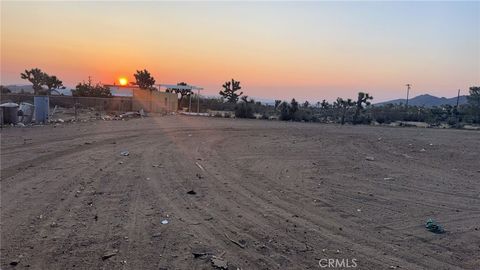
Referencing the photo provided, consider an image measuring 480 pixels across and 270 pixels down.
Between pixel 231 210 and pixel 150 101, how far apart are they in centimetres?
4046

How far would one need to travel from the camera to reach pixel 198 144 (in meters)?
17.8

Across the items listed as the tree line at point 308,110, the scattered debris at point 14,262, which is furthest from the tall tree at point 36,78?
the scattered debris at point 14,262

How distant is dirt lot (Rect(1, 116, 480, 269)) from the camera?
5777 mm

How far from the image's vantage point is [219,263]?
18.0 feet

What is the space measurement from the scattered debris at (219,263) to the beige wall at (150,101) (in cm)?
4127

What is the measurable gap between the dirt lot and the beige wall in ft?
103

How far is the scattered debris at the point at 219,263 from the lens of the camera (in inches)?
213

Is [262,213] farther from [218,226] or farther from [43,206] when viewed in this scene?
[43,206]

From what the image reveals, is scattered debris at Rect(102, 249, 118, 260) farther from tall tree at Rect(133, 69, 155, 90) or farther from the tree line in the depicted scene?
tall tree at Rect(133, 69, 155, 90)

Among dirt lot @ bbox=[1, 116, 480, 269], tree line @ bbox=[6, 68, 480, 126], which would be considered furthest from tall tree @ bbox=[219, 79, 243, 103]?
dirt lot @ bbox=[1, 116, 480, 269]

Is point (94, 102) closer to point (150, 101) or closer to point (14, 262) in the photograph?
point (150, 101)

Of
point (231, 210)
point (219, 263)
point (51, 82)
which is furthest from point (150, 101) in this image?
point (219, 263)

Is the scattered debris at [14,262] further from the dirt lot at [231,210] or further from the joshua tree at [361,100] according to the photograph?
the joshua tree at [361,100]

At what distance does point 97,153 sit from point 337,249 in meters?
10.1
